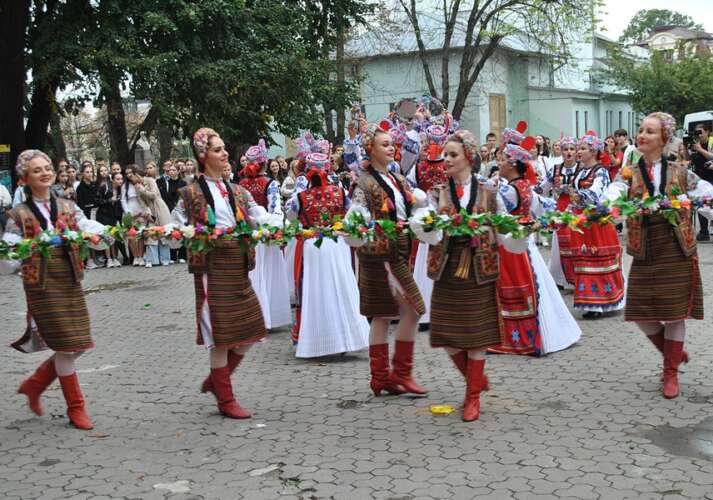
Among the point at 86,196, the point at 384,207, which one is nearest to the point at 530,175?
the point at 384,207

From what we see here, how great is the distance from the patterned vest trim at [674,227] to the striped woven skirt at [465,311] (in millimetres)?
1069

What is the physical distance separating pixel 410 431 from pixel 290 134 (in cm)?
1573

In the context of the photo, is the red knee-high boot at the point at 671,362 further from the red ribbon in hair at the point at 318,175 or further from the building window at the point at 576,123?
the building window at the point at 576,123

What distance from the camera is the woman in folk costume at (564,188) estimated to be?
9398 millimetres

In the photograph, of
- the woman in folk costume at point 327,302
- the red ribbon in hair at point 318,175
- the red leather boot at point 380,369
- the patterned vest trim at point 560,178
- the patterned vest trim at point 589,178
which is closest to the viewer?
the red leather boot at point 380,369

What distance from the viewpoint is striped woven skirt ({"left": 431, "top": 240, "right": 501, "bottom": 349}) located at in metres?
5.69

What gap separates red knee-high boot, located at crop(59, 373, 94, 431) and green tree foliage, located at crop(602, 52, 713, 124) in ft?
141

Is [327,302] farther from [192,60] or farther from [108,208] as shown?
[192,60]

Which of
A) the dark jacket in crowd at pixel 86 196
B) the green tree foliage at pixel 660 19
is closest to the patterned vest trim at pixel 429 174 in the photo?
the dark jacket in crowd at pixel 86 196

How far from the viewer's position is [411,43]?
41219 millimetres

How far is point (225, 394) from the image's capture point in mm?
5957

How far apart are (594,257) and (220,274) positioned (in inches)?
181

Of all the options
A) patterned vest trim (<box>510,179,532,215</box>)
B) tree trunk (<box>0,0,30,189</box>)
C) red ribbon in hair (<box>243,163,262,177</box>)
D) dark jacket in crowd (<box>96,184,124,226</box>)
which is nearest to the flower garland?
patterned vest trim (<box>510,179,532,215</box>)

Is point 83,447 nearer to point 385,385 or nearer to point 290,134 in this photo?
point 385,385
